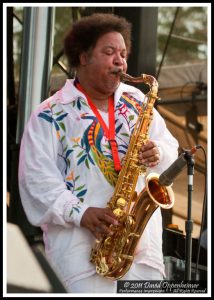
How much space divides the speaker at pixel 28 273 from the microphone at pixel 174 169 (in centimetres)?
173

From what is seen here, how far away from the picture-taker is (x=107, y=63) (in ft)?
11.8

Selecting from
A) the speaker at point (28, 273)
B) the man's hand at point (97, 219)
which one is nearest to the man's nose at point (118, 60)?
the man's hand at point (97, 219)

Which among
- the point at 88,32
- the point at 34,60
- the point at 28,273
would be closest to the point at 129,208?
the point at 88,32

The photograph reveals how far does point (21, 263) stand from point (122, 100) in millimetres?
2249

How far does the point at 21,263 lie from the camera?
1.51 m

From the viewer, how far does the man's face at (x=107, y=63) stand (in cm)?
358

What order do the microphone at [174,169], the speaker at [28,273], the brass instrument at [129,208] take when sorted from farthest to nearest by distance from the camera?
1. the brass instrument at [129,208]
2. the microphone at [174,169]
3. the speaker at [28,273]

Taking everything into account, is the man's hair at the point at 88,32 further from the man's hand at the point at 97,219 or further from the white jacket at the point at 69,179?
the man's hand at the point at 97,219


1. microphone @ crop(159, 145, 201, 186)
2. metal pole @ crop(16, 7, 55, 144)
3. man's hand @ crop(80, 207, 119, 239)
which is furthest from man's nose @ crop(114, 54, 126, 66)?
metal pole @ crop(16, 7, 55, 144)

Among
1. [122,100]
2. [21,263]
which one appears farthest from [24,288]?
[122,100]

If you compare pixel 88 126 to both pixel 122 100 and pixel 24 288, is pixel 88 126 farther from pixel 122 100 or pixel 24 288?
pixel 24 288

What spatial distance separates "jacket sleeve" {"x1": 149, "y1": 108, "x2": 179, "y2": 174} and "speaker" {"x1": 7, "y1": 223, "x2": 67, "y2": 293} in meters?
1.98

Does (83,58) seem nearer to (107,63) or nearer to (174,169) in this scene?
(107,63)

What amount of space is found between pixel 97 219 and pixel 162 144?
557mm
